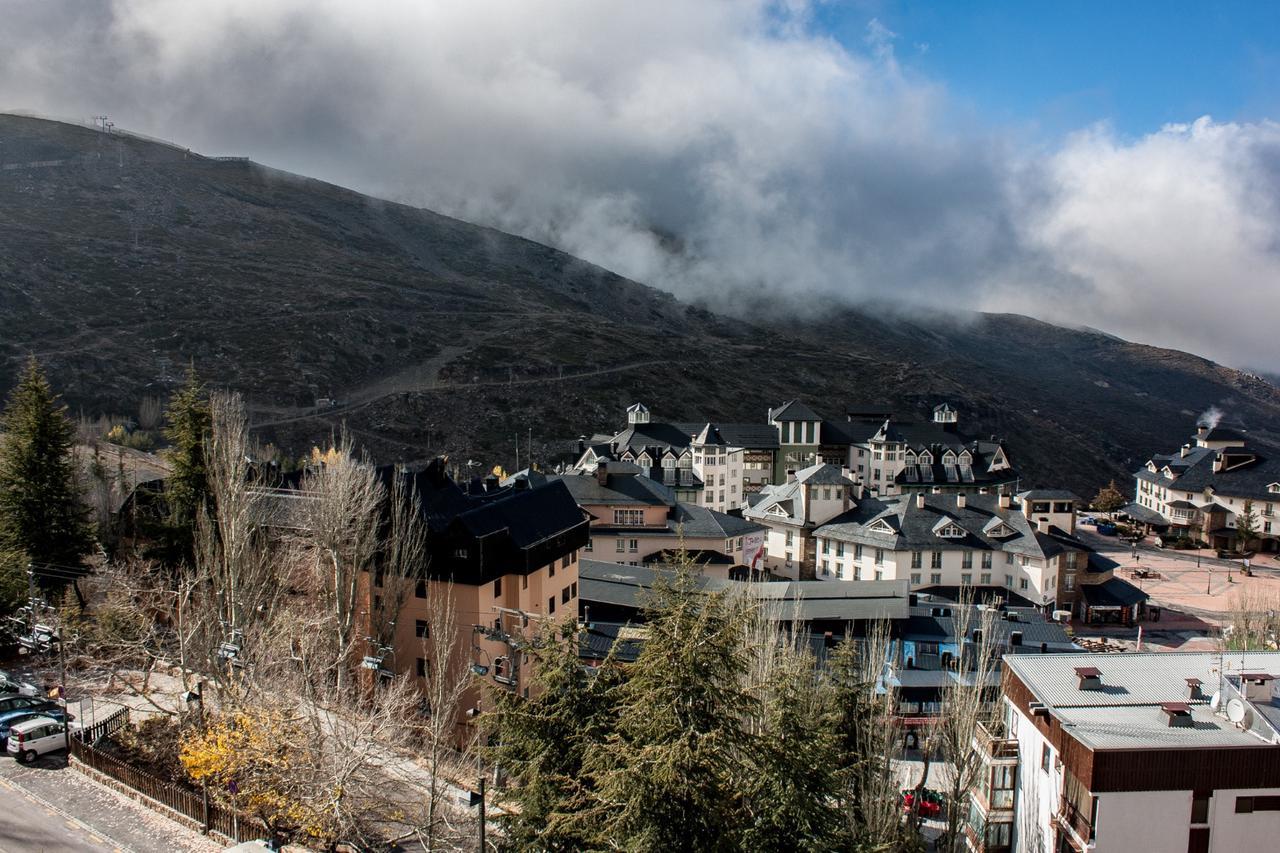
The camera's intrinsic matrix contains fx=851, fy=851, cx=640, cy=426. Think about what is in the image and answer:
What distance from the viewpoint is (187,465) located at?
36438mm

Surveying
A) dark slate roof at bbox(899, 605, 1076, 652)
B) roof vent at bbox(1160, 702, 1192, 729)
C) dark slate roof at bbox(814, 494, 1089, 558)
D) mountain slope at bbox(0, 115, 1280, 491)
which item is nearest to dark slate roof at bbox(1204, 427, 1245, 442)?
mountain slope at bbox(0, 115, 1280, 491)

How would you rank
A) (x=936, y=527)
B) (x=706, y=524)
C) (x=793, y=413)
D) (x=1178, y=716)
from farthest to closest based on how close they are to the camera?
(x=793, y=413) → (x=706, y=524) → (x=936, y=527) → (x=1178, y=716)

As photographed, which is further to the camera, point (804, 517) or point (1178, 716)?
point (804, 517)

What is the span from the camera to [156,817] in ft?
78.3

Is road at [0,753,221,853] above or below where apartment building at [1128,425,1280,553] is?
below

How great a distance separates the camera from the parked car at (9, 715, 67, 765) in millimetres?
26156

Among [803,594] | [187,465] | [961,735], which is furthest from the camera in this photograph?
[803,594]

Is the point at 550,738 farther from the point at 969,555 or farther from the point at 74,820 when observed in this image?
the point at 969,555

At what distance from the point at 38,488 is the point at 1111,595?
6248cm

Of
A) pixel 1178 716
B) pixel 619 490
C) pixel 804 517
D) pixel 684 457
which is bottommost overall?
pixel 804 517

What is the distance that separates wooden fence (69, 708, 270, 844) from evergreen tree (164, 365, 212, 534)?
1052 cm

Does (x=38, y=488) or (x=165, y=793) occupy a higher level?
(x=38, y=488)

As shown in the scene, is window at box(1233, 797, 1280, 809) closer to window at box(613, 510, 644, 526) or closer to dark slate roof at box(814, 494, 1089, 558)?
dark slate roof at box(814, 494, 1089, 558)

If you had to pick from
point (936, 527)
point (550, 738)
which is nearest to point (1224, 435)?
point (936, 527)
